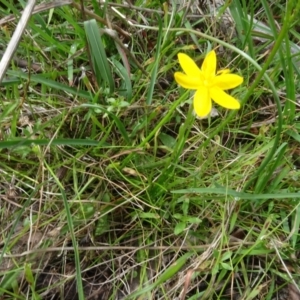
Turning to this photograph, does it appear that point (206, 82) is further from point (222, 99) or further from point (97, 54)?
point (97, 54)

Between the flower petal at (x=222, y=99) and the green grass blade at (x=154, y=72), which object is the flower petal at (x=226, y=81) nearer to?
the flower petal at (x=222, y=99)

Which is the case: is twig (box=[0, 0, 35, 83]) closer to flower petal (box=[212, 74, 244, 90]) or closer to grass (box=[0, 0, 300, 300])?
grass (box=[0, 0, 300, 300])

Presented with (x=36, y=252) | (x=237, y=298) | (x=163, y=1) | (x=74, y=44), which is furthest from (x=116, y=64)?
(x=237, y=298)

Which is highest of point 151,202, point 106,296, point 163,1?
point 163,1

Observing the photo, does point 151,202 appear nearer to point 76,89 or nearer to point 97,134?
point 97,134

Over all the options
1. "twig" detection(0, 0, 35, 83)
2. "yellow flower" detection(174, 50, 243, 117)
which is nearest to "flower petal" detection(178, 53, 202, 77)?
"yellow flower" detection(174, 50, 243, 117)

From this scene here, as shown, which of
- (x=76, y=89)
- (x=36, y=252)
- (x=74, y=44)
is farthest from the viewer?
(x=74, y=44)

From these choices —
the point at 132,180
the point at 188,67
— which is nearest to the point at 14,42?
the point at 188,67
